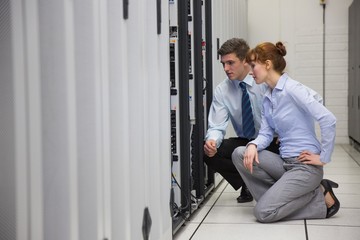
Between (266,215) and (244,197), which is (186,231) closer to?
(266,215)

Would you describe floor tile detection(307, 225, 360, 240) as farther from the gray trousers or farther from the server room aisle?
the gray trousers

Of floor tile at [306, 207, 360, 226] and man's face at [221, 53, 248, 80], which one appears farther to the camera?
man's face at [221, 53, 248, 80]

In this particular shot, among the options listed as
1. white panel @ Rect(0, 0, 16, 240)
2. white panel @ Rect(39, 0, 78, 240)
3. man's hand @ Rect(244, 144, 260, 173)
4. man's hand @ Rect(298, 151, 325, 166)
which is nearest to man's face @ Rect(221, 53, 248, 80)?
man's hand @ Rect(244, 144, 260, 173)

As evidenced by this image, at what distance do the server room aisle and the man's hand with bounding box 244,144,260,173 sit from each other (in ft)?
1.22

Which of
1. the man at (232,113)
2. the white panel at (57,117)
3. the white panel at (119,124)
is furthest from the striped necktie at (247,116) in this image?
the white panel at (57,117)

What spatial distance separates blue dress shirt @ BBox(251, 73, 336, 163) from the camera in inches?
119

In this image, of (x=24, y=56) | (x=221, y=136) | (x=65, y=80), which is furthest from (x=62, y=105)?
(x=221, y=136)

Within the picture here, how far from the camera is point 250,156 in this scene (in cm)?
323

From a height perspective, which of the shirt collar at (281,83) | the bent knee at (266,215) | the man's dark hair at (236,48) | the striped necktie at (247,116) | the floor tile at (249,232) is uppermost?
the man's dark hair at (236,48)

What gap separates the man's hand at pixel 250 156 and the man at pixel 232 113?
432 millimetres

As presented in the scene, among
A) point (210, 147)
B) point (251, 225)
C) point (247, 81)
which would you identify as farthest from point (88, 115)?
point (247, 81)

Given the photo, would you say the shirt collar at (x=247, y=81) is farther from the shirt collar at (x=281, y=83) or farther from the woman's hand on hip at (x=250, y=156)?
the woman's hand on hip at (x=250, y=156)

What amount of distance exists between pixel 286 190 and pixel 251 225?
32cm

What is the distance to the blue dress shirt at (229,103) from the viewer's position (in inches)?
147
